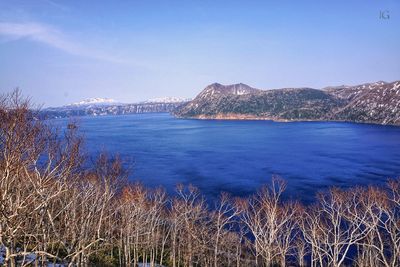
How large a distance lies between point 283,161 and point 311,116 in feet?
245

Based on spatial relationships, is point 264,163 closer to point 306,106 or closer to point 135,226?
point 135,226

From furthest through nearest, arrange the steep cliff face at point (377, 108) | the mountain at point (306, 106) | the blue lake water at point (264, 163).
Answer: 1. the mountain at point (306, 106)
2. the steep cliff face at point (377, 108)
3. the blue lake water at point (264, 163)

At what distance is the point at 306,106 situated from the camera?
126m

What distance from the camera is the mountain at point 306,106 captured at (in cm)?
9531

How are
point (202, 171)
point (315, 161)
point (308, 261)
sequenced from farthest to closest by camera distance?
point (315, 161), point (202, 171), point (308, 261)

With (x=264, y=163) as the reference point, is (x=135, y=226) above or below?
above

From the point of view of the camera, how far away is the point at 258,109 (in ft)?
450

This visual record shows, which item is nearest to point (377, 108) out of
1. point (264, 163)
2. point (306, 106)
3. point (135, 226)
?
point (306, 106)

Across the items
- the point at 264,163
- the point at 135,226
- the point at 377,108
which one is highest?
the point at 377,108

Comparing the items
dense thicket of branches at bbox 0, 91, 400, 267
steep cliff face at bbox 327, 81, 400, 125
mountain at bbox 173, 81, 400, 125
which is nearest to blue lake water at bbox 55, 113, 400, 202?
dense thicket of branches at bbox 0, 91, 400, 267

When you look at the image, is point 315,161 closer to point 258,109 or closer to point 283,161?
point 283,161

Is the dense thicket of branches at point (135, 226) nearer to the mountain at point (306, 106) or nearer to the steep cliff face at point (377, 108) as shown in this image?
the steep cliff face at point (377, 108)

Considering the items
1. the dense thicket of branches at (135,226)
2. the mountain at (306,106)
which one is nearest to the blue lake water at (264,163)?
the dense thicket of branches at (135,226)

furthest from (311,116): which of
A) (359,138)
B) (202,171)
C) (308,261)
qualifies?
(308,261)
